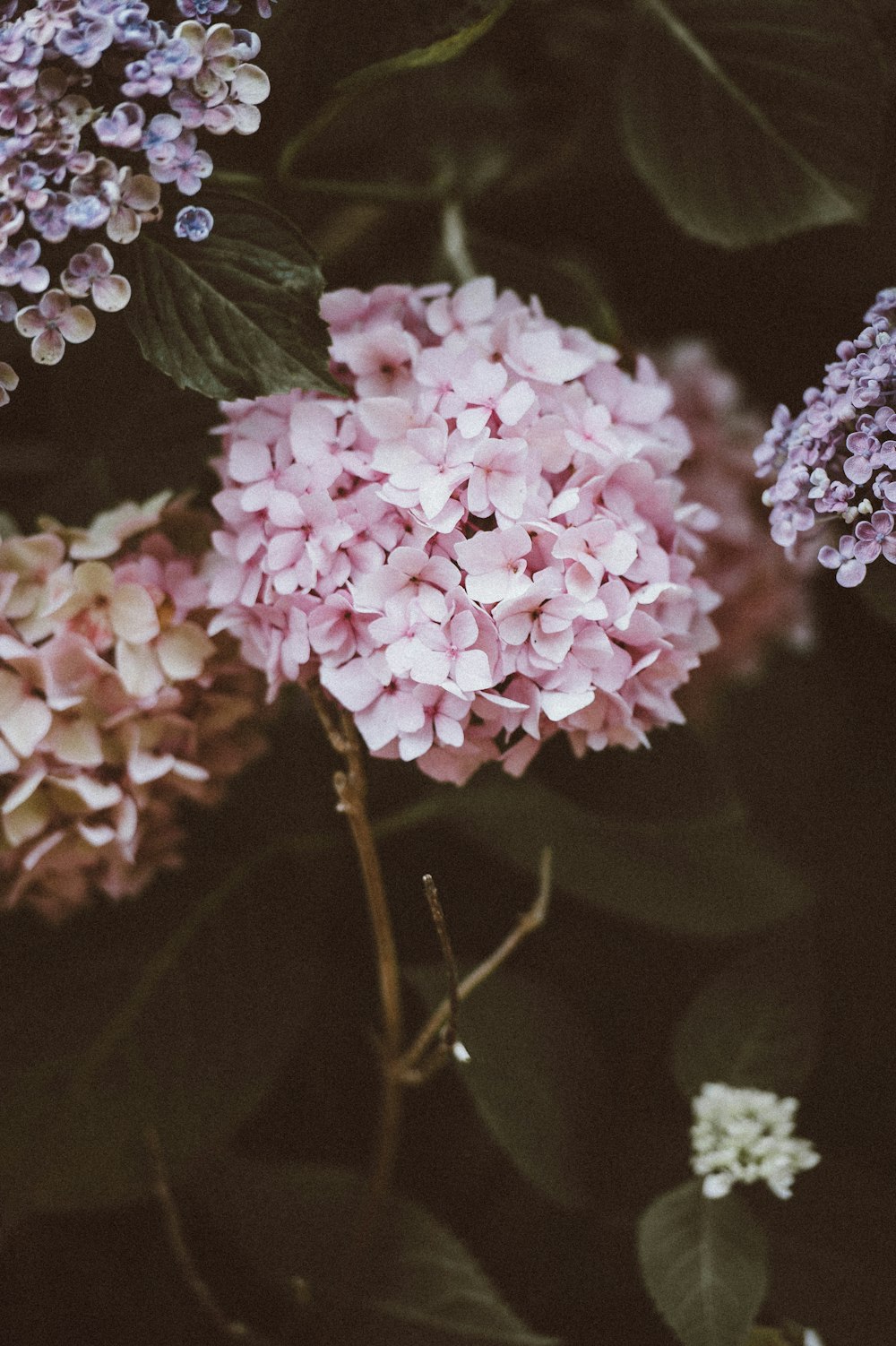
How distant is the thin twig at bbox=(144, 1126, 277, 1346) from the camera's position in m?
0.51

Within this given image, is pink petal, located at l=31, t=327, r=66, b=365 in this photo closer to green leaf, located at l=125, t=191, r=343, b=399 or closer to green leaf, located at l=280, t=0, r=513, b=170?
green leaf, located at l=125, t=191, r=343, b=399

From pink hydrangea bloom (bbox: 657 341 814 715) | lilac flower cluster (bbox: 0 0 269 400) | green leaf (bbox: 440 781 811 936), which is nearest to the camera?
lilac flower cluster (bbox: 0 0 269 400)

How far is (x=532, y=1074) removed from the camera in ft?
1.79

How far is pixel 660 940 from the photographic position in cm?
67

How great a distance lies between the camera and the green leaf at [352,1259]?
52cm

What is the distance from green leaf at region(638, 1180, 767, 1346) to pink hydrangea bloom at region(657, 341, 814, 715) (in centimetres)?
31

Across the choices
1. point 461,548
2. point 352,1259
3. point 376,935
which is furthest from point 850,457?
point 352,1259

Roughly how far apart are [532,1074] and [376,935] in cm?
12

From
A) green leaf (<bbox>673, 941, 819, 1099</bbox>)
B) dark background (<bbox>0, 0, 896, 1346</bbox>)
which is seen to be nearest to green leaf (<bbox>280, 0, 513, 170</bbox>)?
dark background (<bbox>0, 0, 896, 1346</bbox>)

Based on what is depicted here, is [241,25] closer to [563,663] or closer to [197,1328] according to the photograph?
[563,663]

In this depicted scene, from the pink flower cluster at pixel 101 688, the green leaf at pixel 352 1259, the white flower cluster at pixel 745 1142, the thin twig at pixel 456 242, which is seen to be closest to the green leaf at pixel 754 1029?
the white flower cluster at pixel 745 1142

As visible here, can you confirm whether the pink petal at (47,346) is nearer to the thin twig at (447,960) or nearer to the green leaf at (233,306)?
the green leaf at (233,306)

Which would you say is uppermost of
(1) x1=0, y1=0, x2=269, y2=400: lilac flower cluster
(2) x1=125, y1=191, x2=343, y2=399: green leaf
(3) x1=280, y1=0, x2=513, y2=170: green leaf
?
(1) x1=0, y1=0, x2=269, y2=400: lilac flower cluster

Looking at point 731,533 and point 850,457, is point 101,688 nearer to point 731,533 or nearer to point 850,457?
point 850,457
